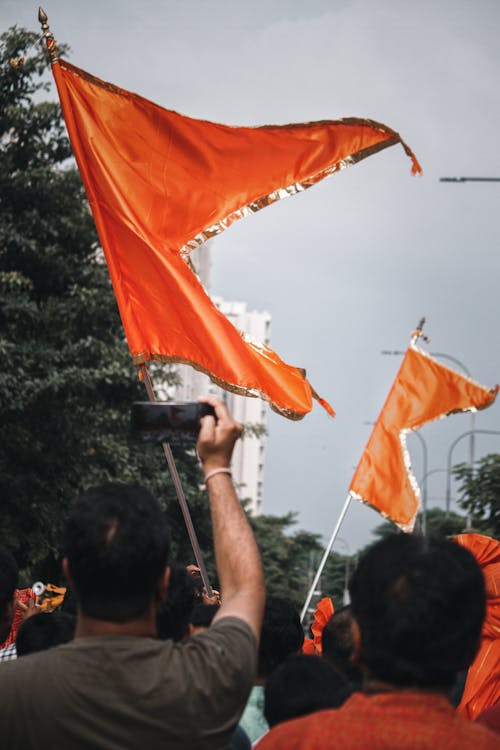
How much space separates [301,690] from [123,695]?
0.93 m

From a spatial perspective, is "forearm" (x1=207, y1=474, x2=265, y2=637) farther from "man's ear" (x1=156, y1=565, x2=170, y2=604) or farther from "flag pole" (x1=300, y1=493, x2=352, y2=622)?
"flag pole" (x1=300, y1=493, x2=352, y2=622)

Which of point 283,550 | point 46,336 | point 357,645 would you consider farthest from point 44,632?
point 283,550

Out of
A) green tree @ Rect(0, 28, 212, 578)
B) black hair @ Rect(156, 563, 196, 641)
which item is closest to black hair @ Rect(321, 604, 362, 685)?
black hair @ Rect(156, 563, 196, 641)

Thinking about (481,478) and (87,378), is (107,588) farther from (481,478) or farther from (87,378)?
(481,478)

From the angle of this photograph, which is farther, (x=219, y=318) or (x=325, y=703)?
(x=219, y=318)

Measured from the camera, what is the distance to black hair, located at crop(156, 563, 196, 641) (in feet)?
10.9

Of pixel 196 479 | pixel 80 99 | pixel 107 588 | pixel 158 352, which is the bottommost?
pixel 196 479

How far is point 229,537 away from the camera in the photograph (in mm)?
2434

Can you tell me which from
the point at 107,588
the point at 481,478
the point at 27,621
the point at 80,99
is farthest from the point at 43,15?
the point at 481,478

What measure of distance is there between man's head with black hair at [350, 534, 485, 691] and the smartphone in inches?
22.9

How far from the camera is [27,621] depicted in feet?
12.9

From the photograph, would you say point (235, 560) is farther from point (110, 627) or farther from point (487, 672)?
point (487, 672)

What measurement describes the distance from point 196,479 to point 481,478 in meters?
8.11

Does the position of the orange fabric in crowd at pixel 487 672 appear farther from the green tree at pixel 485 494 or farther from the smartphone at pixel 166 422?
the green tree at pixel 485 494
